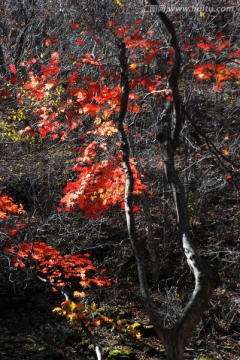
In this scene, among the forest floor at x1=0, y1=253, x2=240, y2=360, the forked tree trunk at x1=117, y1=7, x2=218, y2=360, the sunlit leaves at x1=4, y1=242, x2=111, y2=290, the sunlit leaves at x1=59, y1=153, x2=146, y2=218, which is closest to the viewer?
the forked tree trunk at x1=117, y1=7, x2=218, y2=360

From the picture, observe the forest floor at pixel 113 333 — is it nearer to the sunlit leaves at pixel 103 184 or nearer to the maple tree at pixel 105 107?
the maple tree at pixel 105 107

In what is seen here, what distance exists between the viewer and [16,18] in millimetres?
14367

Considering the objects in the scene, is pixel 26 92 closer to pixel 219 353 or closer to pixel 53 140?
pixel 53 140

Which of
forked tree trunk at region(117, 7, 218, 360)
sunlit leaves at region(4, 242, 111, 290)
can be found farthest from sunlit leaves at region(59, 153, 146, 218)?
forked tree trunk at region(117, 7, 218, 360)

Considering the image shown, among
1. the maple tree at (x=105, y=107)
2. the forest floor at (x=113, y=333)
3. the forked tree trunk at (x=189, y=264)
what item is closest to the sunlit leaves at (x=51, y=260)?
the maple tree at (x=105, y=107)

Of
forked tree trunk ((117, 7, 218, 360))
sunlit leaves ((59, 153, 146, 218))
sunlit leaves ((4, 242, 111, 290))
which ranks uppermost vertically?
sunlit leaves ((59, 153, 146, 218))

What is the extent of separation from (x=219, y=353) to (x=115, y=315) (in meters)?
2.58

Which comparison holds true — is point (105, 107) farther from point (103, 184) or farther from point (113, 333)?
point (113, 333)

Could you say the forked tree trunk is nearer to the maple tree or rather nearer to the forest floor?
the maple tree

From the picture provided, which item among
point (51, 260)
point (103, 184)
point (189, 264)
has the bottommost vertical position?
point (189, 264)

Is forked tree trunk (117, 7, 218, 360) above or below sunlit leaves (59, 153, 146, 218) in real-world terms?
below

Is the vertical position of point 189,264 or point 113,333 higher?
point 113,333

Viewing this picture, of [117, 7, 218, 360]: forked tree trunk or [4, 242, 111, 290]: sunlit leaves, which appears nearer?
[117, 7, 218, 360]: forked tree trunk

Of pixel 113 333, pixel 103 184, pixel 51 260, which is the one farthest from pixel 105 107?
pixel 113 333
